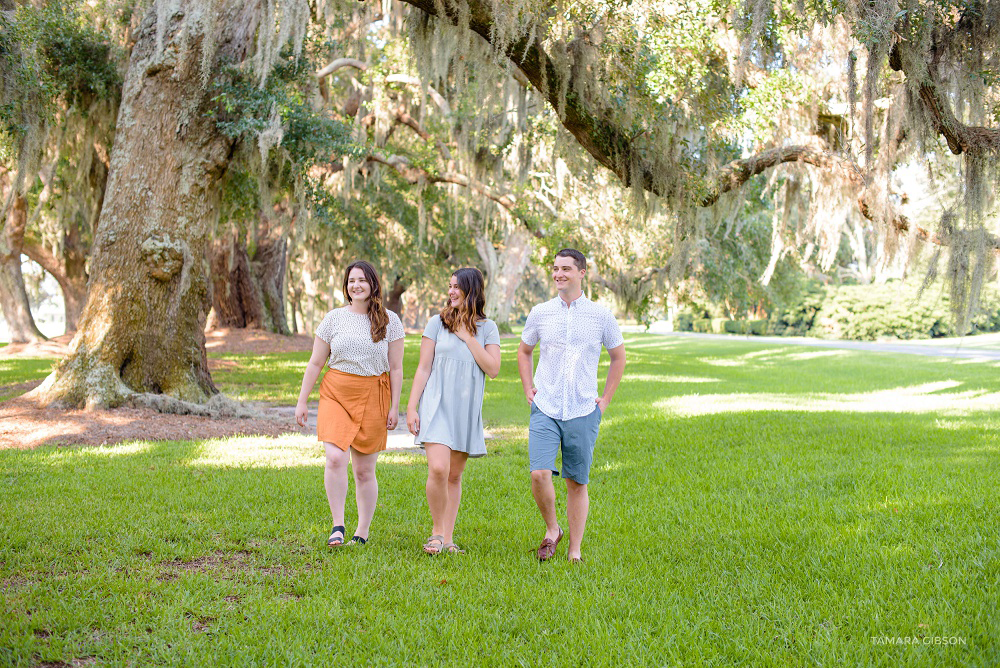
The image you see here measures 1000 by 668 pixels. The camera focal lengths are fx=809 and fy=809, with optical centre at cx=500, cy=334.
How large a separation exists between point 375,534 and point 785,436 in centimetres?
497

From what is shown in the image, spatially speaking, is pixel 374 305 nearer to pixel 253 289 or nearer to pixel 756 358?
pixel 253 289

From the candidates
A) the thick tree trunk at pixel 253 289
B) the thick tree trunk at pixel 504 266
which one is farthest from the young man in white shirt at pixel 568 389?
the thick tree trunk at pixel 504 266

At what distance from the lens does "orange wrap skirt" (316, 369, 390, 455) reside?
4.43m

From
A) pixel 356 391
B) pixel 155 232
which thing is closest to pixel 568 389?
pixel 356 391

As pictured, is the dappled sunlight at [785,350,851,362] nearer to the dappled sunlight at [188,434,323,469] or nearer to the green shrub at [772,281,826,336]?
the green shrub at [772,281,826,336]

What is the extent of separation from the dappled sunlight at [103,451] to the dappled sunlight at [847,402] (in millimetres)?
6221

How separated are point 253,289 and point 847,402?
16.5m

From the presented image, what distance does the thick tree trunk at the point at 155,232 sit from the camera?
9.23 metres

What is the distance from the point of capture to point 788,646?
122 inches

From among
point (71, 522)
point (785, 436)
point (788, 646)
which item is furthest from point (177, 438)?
point (788, 646)

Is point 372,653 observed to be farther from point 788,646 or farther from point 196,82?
point 196,82

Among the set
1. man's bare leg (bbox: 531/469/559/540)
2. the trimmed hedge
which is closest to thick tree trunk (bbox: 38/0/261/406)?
man's bare leg (bbox: 531/469/559/540)

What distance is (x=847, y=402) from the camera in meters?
12.0

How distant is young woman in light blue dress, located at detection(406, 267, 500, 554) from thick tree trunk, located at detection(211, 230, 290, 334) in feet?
61.7
